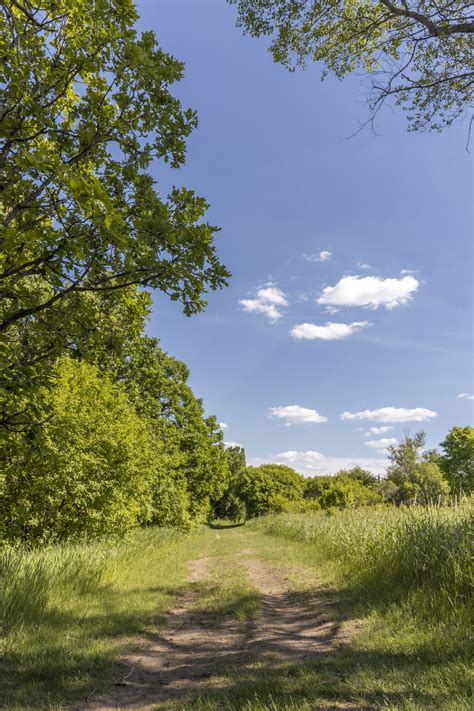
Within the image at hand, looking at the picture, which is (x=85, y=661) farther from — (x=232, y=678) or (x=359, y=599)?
(x=359, y=599)

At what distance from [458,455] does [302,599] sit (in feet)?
151

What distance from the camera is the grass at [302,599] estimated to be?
3.77 meters

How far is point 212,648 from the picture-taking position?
562 centimetres

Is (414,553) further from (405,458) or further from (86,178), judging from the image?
(405,458)

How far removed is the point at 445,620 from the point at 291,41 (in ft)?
38.1

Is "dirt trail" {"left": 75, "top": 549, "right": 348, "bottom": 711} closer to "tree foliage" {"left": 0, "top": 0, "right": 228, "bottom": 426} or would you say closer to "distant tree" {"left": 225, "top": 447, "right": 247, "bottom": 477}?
"tree foliage" {"left": 0, "top": 0, "right": 228, "bottom": 426}

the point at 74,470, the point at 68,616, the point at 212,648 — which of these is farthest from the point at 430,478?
the point at 68,616

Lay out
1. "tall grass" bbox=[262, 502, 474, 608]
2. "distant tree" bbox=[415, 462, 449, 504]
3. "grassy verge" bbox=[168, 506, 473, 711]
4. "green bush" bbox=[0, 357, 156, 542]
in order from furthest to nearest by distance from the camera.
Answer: "distant tree" bbox=[415, 462, 449, 504], "green bush" bbox=[0, 357, 156, 542], "tall grass" bbox=[262, 502, 474, 608], "grassy verge" bbox=[168, 506, 473, 711]

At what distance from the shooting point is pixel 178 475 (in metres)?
24.3

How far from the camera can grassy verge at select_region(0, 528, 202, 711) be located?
4.27 metres

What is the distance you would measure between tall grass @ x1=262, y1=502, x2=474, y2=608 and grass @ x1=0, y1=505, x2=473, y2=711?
3cm

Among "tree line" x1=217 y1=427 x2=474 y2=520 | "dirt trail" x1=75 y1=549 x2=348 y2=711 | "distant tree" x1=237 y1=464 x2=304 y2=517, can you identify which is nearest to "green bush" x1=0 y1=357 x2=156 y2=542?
"dirt trail" x1=75 y1=549 x2=348 y2=711

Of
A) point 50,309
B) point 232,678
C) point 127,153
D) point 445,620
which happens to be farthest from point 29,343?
point 445,620

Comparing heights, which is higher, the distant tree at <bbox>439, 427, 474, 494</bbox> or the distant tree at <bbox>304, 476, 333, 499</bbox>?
the distant tree at <bbox>439, 427, 474, 494</bbox>
